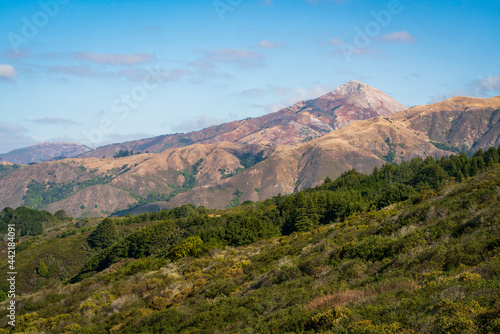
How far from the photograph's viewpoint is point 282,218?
108 metres

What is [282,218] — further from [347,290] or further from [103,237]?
[347,290]

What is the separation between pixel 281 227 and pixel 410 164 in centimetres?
11477

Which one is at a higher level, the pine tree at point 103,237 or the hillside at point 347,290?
the hillside at point 347,290

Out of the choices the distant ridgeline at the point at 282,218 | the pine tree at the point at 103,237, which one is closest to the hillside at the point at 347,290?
the distant ridgeline at the point at 282,218

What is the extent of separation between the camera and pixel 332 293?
734 inches

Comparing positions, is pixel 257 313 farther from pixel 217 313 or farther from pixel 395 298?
pixel 395 298

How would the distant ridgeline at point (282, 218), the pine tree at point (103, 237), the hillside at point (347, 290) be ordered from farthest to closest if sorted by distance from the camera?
the pine tree at point (103, 237) < the distant ridgeline at point (282, 218) < the hillside at point (347, 290)

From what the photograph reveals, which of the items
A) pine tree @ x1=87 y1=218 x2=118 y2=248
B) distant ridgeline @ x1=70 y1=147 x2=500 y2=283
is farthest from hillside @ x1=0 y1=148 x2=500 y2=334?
pine tree @ x1=87 y1=218 x2=118 y2=248

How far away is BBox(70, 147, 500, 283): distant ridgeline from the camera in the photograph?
73.6 m

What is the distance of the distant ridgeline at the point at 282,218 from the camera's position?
73.6m

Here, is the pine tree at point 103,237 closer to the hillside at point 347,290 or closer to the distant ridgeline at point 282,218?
the distant ridgeline at point 282,218

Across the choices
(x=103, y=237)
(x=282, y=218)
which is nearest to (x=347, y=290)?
(x=282, y=218)

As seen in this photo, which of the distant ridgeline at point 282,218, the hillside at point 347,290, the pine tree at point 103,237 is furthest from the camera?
the pine tree at point 103,237

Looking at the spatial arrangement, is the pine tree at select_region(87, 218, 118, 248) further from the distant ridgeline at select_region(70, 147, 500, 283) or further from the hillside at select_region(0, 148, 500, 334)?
the hillside at select_region(0, 148, 500, 334)
